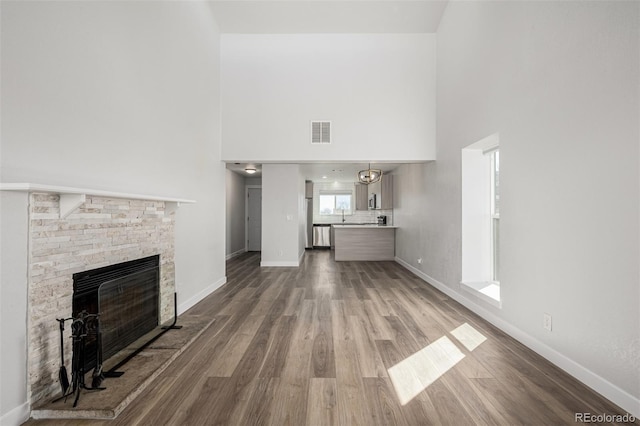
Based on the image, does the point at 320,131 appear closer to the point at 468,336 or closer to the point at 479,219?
the point at 479,219

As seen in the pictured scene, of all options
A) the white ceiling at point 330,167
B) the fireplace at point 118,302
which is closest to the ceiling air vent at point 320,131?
the white ceiling at point 330,167

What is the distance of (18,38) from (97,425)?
2178 mm

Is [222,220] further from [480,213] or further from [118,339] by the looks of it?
[480,213]

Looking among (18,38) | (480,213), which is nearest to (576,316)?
(480,213)

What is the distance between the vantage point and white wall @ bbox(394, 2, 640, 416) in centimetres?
171

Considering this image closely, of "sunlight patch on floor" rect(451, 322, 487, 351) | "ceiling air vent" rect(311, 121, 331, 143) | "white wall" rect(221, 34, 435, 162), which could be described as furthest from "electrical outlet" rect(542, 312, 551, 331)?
"ceiling air vent" rect(311, 121, 331, 143)

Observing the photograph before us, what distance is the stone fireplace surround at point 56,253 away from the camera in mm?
1608

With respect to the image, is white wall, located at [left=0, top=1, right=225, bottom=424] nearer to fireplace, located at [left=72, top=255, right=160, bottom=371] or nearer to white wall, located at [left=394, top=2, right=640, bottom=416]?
fireplace, located at [left=72, top=255, right=160, bottom=371]

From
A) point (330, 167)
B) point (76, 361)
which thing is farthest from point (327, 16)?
point (76, 361)

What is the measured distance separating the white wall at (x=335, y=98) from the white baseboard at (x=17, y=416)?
3652 mm

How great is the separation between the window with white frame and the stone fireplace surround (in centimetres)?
A: 363

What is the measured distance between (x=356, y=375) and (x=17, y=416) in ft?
6.43

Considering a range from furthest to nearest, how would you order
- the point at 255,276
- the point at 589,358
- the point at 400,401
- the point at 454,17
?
the point at 255,276, the point at 454,17, the point at 589,358, the point at 400,401

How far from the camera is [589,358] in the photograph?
6.33ft
